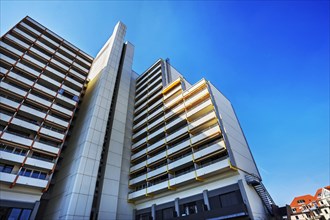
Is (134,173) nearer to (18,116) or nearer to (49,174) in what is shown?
(49,174)

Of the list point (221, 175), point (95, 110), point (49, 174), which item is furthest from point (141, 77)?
point (221, 175)

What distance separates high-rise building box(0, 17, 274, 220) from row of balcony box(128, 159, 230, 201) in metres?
0.13

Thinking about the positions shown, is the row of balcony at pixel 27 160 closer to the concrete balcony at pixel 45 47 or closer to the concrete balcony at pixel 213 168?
the concrete balcony at pixel 213 168

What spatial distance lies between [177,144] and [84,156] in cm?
1399

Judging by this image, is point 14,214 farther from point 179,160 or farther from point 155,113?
point 155,113

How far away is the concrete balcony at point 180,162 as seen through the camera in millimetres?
24694

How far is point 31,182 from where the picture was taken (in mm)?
22016

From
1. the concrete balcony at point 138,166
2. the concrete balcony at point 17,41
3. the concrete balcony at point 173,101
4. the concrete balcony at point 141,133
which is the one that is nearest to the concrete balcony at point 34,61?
the concrete balcony at point 17,41

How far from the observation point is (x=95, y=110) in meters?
30.0

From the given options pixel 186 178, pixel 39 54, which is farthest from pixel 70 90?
pixel 186 178

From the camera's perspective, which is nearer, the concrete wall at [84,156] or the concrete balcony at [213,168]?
the concrete balcony at [213,168]

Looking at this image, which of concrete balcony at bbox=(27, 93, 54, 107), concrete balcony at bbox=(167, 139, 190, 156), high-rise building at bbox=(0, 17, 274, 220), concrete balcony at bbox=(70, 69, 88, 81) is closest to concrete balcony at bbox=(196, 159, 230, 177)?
high-rise building at bbox=(0, 17, 274, 220)

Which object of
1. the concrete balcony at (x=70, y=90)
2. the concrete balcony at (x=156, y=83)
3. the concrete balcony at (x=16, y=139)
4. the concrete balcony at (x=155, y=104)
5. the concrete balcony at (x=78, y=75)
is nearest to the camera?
the concrete balcony at (x=16, y=139)

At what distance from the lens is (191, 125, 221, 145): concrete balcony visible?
2384cm
